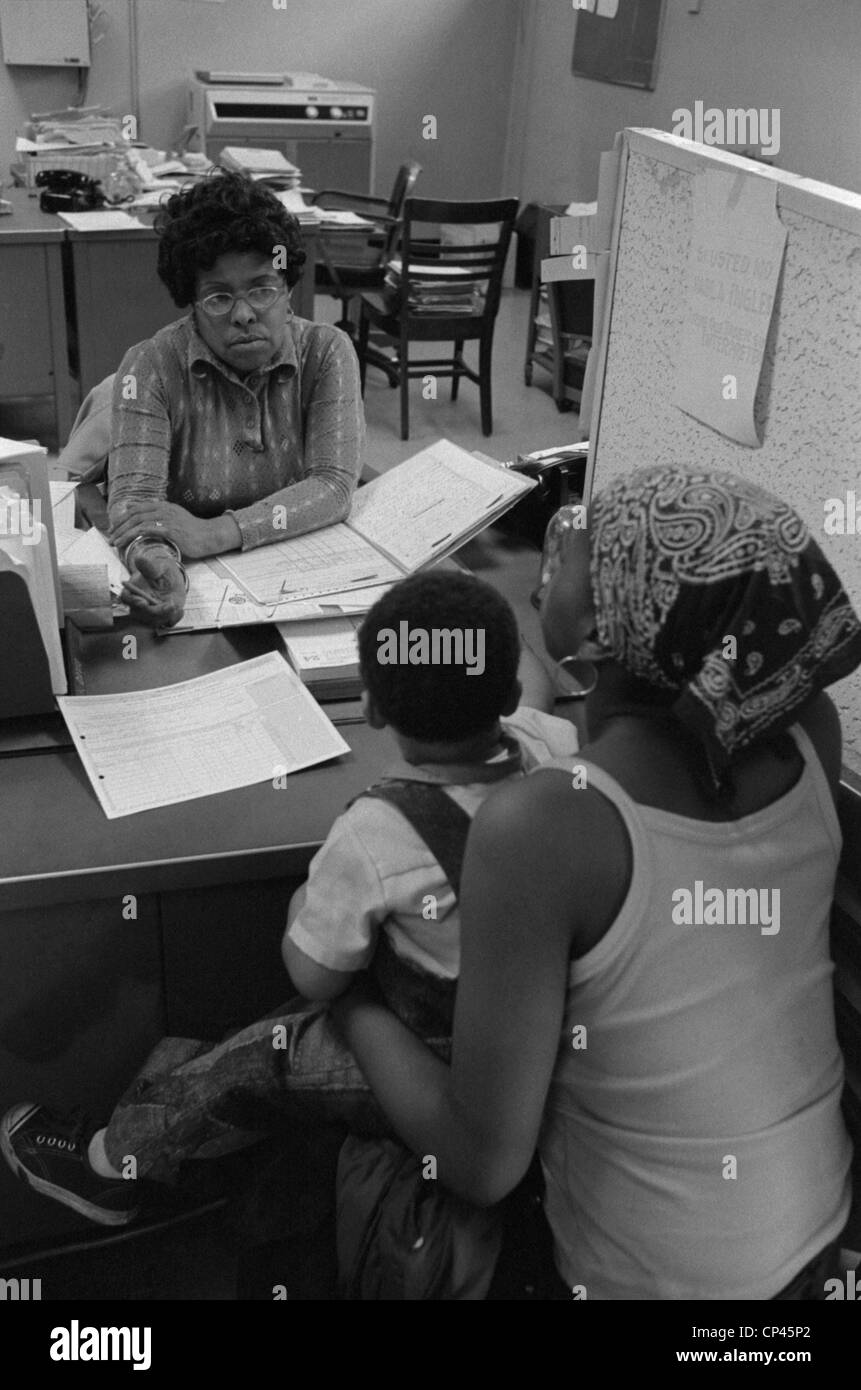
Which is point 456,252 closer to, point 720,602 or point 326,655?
point 326,655

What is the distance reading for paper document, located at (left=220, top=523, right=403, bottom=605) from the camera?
5.25ft

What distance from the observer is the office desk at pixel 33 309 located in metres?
3.76

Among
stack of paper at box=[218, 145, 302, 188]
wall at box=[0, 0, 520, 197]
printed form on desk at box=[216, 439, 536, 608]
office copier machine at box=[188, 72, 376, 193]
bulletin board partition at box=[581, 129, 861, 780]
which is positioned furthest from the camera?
wall at box=[0, 0, 520, 197]

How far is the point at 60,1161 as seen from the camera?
1239 millimetres

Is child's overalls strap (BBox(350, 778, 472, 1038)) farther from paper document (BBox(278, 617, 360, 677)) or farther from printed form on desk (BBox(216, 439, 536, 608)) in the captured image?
printed form on desk (BBox(216, 439, 536, 608))

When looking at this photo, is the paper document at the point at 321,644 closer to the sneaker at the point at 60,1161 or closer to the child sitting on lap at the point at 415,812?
the child sitting on lap at the point at 415,812

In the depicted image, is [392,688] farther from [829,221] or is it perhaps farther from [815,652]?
[829,221]

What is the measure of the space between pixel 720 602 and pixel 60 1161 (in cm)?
92

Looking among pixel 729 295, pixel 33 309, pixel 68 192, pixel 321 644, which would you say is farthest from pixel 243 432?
pixel 68 192

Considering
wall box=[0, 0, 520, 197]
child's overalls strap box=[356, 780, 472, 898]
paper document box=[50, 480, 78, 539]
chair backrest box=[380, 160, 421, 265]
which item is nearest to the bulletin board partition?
child's overalls strap box=[356, 780, 472, 898]

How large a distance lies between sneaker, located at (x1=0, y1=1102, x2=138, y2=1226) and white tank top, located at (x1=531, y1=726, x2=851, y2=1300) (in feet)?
1.93
